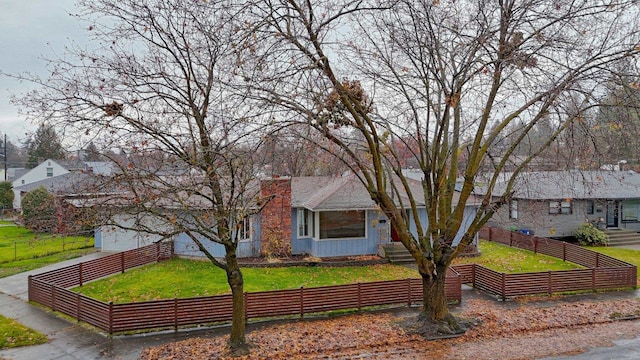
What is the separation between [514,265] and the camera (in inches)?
785

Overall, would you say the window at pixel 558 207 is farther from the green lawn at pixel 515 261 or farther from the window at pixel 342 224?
the window at pixel 342 224

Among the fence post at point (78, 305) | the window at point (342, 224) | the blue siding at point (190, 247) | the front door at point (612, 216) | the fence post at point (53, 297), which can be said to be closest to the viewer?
the fence post at point (78, 305)

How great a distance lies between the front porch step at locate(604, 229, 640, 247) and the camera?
84.9 ft

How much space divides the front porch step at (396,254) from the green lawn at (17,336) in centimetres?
1375

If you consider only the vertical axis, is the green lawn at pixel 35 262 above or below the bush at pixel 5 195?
below

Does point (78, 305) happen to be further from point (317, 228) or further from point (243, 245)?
point (317, 228)

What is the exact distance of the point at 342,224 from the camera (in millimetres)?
20656

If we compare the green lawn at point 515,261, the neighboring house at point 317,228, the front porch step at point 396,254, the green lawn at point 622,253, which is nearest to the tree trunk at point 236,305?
the neighboring house at point 317,228

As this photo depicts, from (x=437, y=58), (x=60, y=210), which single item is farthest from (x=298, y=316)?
(x=437, y=58)

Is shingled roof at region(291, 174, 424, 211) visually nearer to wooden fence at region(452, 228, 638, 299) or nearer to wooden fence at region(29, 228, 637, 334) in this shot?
wooden fence at region(452, 228, 638, 299)

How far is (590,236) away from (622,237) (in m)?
2.82

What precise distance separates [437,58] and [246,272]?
11.7 meters

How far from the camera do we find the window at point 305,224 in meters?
21.1

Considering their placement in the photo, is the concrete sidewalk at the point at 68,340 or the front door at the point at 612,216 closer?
the concrete sidewalk at the point at 68,340
